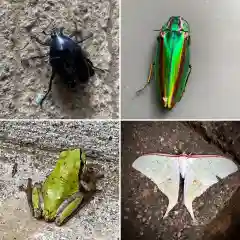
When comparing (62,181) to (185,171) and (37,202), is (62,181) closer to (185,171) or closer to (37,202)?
(37,202)

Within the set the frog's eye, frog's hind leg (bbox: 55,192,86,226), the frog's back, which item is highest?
the frog's eye

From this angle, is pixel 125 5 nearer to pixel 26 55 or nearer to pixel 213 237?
pixel 26 55

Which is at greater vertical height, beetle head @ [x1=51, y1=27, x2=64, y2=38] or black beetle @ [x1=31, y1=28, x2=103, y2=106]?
beetle head @ [x1=51, y1=27, x2=64, y2=38]

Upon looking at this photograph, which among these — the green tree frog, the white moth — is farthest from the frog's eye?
the white moth

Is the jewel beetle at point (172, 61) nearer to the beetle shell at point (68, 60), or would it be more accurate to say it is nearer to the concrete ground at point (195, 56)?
the concrete ground at point (195, 56)

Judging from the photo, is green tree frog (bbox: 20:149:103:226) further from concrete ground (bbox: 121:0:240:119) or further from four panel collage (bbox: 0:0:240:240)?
concrete ground (bbox: 121:0:240:119)

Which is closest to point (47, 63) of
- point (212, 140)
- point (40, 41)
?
point (40, 41)
